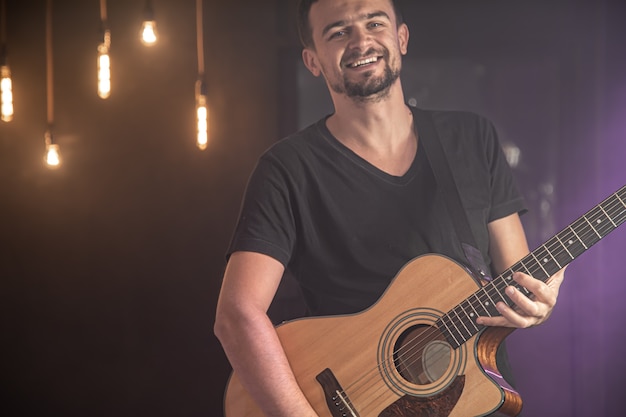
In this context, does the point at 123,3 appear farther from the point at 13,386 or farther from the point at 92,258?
the point at 13,386

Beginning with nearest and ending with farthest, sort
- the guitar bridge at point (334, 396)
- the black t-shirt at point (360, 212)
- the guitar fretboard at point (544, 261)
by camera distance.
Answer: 1. the guitar fretboard at point (544, 261)
2. the guitar bridge at point (334, 396)
3. the black t-shirt at point (360, 212)

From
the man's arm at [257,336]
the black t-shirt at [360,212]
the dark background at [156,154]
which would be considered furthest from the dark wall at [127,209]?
the man's arm at [257,336]

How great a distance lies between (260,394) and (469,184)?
111 centimetres

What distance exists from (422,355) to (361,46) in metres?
1.20

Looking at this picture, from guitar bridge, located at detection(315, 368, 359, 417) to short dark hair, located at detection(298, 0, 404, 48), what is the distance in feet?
4.46

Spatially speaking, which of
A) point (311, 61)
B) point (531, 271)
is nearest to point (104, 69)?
point (311, 61)

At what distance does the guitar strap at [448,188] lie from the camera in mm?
2717

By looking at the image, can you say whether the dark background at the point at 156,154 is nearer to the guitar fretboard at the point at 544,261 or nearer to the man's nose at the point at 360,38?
the man's nose at the point at 360,38

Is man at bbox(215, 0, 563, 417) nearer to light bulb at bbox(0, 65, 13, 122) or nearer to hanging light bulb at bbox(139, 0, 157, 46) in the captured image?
hanging light bulb at bbox(139, 0, 157, 46)

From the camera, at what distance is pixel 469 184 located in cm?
282

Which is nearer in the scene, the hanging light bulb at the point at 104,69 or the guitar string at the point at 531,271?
the guitar string at the point at 531,271

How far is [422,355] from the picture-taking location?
2.46m

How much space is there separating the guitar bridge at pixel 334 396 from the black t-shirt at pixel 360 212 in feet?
1.08

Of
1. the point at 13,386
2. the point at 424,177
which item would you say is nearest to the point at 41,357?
the point at 13,386
